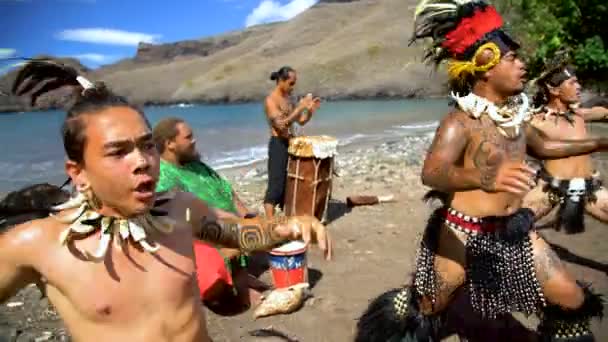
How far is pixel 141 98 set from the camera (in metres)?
96.4

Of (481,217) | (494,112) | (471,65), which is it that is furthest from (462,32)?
(481,217)

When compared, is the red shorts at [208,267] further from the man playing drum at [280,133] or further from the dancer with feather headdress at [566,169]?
the dancer with feather headdress at [566,169]

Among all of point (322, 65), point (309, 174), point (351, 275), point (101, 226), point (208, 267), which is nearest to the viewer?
point (101, 226)

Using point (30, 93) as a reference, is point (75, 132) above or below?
below

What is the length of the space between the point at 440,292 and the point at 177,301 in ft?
6.10

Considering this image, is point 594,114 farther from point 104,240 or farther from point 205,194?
point 104,240

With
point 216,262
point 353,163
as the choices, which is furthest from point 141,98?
point 216,262

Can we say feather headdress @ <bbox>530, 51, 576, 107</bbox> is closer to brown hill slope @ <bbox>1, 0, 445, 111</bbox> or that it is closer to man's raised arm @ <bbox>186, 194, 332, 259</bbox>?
man's raised arm @ <bbox>186, 194, 332, 259</bbox>

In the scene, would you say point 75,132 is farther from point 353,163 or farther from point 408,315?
point 353,163

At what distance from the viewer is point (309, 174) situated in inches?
278

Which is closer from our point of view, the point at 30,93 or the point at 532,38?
the point at 30,93

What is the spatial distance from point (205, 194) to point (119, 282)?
111 inches

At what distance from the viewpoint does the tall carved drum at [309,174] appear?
7004 millimetres

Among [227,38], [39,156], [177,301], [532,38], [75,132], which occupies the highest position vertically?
[227,38]
